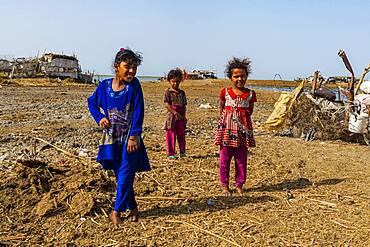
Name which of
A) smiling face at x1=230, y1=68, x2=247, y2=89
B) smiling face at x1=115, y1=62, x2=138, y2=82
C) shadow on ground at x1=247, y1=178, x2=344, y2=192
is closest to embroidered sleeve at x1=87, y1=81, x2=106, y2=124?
smiling face at x1=115, y1=62, x2=138, y2=82

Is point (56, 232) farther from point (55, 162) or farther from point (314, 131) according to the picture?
point (314, 131)

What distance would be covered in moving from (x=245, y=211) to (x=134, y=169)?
1270 millimetres

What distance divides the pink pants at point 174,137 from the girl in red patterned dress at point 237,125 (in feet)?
5.75

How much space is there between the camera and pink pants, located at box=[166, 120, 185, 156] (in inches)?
257

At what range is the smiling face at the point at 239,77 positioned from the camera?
4844mm

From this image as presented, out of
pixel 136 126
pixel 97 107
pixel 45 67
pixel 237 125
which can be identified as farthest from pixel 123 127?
pixel 45 67

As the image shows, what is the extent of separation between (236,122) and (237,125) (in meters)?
0.04

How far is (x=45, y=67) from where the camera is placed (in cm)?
4075

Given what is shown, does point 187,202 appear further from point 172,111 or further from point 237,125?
point 172,111

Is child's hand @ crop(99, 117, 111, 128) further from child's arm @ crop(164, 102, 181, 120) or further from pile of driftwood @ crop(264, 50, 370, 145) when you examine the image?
pile of driftwood @ crop(264, 50, 370, 145)

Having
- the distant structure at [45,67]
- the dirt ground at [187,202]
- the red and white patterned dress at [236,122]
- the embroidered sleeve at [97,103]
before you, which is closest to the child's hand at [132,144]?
the embroidered sleeve at [97,103]

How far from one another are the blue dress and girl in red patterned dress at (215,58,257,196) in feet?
3.97

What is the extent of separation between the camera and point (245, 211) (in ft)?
14.1

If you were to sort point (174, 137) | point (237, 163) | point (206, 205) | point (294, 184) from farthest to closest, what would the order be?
1. point (174, 137)
2. point (294, 184)
3. point (237, 163)
4. point (206, 205)
